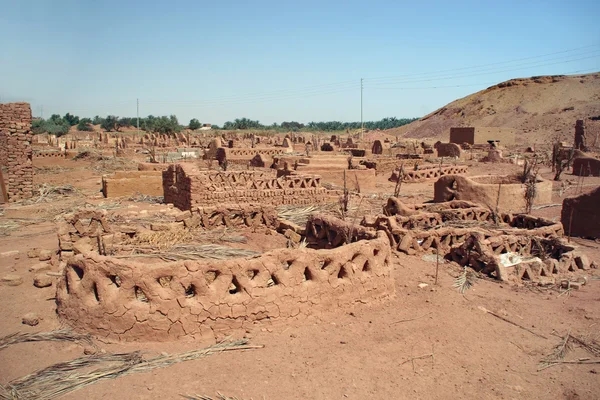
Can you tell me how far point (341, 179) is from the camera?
18.3 metres

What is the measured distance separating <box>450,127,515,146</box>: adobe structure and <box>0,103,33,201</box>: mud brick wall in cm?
3396

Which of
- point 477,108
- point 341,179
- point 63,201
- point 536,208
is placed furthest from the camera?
point 477,108

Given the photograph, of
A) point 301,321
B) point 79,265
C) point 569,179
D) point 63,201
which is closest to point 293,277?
point 301,321

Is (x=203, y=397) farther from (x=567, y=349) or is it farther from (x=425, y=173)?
(x=425, y=173)

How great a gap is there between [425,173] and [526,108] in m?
49.1

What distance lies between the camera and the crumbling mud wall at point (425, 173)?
1983 cm

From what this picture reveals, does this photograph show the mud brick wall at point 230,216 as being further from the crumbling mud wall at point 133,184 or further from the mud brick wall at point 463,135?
the mud brick wall at point 463,135

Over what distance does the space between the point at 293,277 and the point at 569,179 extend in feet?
58.3

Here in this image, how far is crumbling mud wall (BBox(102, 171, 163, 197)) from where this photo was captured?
1466 cm

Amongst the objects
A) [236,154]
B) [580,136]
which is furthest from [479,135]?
[236,154]

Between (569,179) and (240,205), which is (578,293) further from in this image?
(569,179)

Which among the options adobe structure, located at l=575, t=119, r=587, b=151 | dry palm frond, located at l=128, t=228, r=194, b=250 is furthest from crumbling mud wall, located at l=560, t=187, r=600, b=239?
adobe structure, located at l=575, t=119, r=587, b=151

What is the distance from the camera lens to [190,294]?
475 cm

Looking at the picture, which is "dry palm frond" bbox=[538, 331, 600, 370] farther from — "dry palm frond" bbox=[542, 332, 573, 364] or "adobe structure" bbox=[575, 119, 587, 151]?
"adobe structure" bbox=[575, 119, 587, 151]
